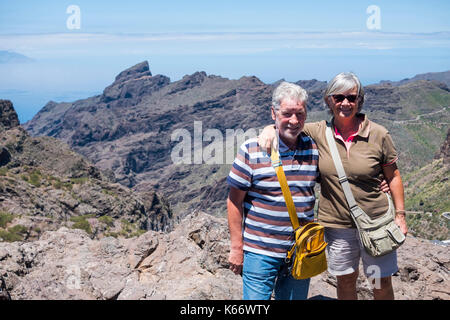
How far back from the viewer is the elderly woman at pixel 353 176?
5211 mm

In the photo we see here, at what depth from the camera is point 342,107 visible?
523 centimetres

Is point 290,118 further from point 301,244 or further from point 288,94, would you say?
point 301,244

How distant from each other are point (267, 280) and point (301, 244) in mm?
640

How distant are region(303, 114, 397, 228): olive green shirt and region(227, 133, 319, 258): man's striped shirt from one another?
34cm

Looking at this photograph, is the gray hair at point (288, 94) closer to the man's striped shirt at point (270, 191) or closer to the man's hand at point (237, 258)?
the man's striped shirt at point (270, 191)

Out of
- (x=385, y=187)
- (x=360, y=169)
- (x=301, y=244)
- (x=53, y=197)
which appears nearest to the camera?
(x=301, y=244)

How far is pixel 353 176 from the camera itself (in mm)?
5199

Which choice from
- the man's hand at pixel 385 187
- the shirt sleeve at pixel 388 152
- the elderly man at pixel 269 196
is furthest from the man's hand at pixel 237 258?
the shirt sleeve at pixel 388 152

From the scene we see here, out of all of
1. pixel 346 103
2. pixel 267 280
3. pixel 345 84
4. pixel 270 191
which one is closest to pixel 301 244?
pixel 267 280

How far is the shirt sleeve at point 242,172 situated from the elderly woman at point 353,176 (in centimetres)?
42

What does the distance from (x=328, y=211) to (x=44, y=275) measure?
5.51 m

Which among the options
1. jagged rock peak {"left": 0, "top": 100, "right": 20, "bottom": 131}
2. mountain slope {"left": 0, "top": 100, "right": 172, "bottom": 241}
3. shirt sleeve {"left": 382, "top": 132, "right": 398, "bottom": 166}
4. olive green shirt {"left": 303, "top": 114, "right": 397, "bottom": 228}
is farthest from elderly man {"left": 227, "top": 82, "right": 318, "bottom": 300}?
jagged rock peak {"left": 0, "top": 100, "right": 20, "bottom": 131}

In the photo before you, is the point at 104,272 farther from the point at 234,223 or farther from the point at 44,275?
the point at 234,223

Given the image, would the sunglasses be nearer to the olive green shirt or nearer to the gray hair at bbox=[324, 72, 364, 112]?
the gray hair at bbox=[324, 72, 364, 112]
